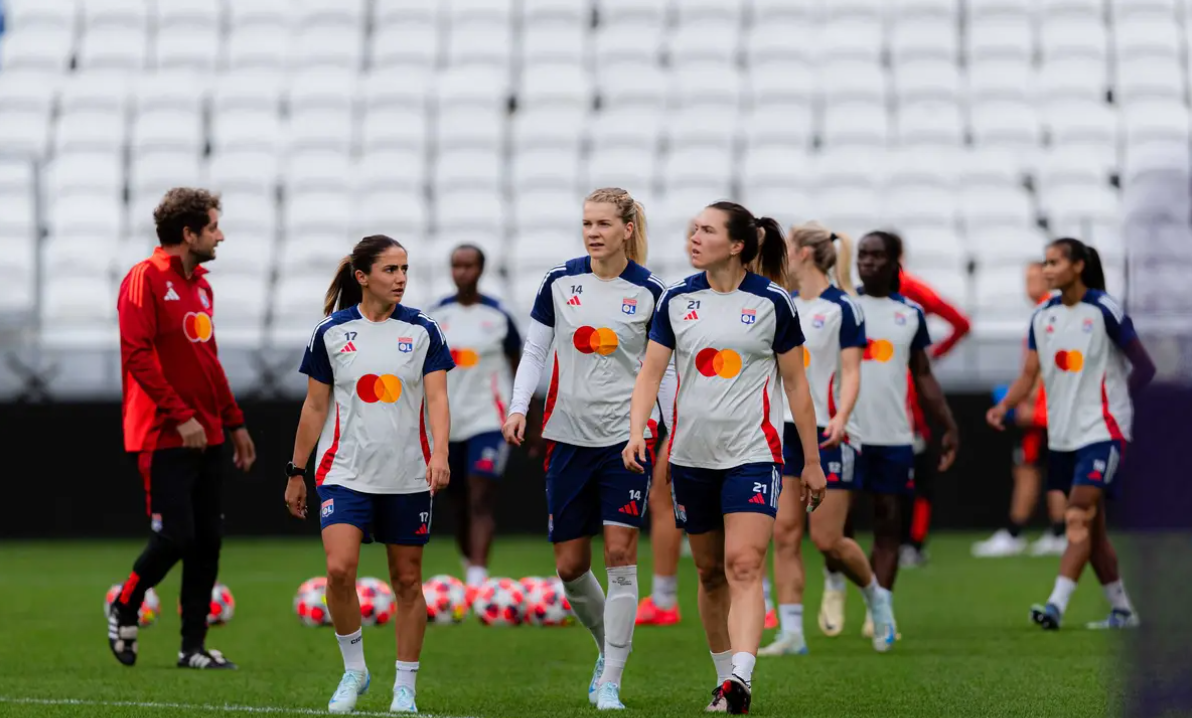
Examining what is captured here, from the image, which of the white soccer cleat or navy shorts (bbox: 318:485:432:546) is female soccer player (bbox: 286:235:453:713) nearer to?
navy shorts (bbox: 318:485:432:546)

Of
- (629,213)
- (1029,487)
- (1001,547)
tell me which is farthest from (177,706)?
(1001,547)

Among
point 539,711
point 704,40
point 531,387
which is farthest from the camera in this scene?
point 704,40

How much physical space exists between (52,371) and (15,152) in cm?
491

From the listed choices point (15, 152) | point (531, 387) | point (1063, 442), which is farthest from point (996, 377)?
point (15, 152)

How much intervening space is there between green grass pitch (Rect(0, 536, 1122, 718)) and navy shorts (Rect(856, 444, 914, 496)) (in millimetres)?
904

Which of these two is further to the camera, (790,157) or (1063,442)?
(790,157)

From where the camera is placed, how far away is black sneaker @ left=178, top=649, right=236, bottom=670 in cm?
884

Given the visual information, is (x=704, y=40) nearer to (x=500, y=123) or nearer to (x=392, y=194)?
(x=500, y=123)

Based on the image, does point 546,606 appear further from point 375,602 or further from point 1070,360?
point 1070,360

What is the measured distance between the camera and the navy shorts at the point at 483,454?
12344mm

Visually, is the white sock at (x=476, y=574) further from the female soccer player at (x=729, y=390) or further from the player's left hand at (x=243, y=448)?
the female soccer player at (x=729, y=390)

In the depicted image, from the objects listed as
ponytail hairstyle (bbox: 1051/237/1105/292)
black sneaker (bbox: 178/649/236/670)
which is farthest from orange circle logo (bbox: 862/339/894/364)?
black sneaker (bbox: 178/649/236/670)

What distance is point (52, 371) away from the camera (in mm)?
16875

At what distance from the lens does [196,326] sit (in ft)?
29.0
